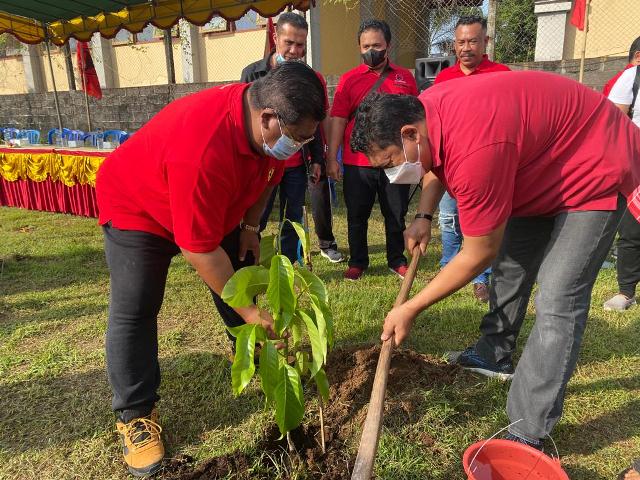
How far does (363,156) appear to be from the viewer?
13.1ft

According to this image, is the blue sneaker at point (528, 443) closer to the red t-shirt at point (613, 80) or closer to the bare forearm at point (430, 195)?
the bare forearm at point (430, 195)

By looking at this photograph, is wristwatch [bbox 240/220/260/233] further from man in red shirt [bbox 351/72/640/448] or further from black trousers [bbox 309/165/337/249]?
black trousers [bbox 309/165/337/249]

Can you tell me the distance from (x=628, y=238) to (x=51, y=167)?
21.5 ft

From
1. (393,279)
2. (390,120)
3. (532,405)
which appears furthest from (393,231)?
(390,120)

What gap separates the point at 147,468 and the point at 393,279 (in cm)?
259

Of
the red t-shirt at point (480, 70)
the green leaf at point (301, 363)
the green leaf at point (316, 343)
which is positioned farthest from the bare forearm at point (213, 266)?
the red t-shirt at point (480, 70)

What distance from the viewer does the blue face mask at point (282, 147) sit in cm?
164

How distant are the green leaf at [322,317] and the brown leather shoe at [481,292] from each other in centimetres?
218

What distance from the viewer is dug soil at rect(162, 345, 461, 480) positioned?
200 cm

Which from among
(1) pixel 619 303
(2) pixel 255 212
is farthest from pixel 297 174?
(1) pixel 619 303

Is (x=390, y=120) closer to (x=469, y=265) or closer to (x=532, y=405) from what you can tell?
(x=469, y=265)

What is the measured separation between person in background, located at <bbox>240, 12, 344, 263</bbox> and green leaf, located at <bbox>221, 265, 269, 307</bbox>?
1.61 meters

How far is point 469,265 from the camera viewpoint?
5.50ft

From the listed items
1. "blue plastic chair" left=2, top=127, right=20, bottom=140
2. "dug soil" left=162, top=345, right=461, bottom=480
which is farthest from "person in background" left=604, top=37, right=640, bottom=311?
"blue plastic chair" left=2, top=127, right=20, bottom=140
